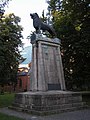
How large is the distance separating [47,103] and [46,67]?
3359 mm

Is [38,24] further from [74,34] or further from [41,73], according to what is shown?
[74,34]

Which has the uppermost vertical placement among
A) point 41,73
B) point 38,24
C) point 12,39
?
point 12,39

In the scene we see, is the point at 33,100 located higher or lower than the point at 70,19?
lower

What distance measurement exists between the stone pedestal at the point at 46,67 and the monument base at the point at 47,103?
132 centimetres

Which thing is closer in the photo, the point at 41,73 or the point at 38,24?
the point at 41,73

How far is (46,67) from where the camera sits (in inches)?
663

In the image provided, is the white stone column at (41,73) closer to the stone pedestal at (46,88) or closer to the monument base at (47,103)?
the stone pedestal at (46,88)

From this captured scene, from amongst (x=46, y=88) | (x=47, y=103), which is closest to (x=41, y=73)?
(x=46, y=88)

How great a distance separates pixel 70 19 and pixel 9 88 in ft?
132

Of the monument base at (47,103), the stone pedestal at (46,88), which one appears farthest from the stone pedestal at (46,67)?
the monument base at (47,103)

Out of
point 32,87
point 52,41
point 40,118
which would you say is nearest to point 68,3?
point 52,41

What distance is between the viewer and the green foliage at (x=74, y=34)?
23078mm

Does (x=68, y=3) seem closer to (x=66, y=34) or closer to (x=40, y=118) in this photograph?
(x=66, y=34)

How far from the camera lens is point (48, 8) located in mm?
28641
